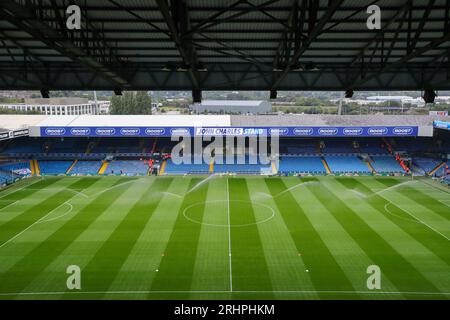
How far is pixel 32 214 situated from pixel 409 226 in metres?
25.5

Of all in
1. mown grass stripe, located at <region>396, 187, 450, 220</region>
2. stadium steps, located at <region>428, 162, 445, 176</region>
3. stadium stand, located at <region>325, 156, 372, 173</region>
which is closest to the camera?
mown grass stripe, located at <region>396, 187, 450, 220</region>

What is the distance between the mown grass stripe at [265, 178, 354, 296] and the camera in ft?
60.0

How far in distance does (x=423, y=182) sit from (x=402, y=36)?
28.9 metres

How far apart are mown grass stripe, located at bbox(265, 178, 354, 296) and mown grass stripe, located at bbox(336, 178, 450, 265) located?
5.64 m

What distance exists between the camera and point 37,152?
47.7 metres

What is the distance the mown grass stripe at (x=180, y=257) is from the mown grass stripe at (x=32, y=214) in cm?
964

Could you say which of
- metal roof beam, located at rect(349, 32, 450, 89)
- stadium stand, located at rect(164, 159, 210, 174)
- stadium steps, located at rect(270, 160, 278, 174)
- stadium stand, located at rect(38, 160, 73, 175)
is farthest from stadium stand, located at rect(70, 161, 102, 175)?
metal roof beam, located at rect(349, 32, 450, 89)

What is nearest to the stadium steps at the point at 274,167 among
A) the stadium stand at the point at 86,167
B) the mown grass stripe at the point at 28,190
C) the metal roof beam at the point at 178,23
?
the stadium stand at the point at 86,167

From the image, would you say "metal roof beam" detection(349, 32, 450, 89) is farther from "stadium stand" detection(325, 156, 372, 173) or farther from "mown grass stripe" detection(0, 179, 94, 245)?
"stadium stand" detection(325, 156, 372, 173)

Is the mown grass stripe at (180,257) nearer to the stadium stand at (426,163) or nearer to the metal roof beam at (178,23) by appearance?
the metal roof beam at (178,23)

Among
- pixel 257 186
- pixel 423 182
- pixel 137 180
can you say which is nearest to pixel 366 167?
pixel 423 182

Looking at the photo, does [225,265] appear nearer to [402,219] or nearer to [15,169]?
[402,219]

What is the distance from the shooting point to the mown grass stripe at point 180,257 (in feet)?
59.4

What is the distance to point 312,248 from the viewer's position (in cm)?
2219
